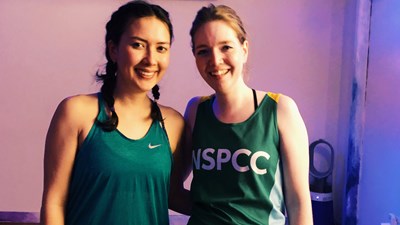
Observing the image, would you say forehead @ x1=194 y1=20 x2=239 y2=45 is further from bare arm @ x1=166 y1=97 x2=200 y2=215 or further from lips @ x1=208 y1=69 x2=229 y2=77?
bare arm @ x1=166 y1=97 x2=200 y2=215

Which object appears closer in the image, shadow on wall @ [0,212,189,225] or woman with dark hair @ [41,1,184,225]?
woman with dark hair @ [41,1,184,225]

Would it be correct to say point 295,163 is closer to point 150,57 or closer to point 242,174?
point 242,174

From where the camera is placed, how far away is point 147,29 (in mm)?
1164

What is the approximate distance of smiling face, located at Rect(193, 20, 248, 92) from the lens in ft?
3.84

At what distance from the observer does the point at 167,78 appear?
2623 mm

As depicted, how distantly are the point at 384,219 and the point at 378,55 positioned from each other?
96cm

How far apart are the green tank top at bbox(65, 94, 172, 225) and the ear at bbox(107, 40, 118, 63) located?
19cm

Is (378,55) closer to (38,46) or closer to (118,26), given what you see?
(118,26)

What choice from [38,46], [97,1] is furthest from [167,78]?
[38,46]

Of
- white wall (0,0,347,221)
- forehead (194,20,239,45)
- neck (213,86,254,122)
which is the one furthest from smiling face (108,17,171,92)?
white wall (0,0,347,221)

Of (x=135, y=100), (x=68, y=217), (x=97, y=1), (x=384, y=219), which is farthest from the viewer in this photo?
(x=97, y=1)

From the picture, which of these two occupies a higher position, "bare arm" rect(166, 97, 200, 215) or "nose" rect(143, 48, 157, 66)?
"nose" rect(143, 48, 157, 66)

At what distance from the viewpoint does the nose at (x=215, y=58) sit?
116 centimetres

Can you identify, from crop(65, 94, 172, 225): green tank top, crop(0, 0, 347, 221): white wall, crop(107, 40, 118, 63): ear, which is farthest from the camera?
crop(0, 0, 347, 221): white wall
